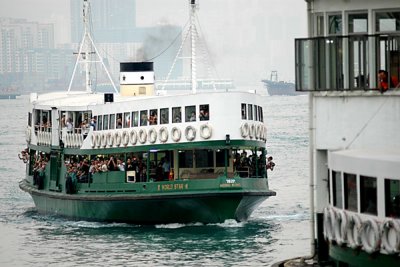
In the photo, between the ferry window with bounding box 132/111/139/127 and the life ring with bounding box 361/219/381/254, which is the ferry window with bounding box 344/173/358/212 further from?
the ferry window with bounding box 132/111/139/127

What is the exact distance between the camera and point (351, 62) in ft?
90.2

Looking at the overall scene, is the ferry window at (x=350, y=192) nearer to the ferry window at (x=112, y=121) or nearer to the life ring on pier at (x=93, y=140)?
the ferry window at (x=112, y=121)

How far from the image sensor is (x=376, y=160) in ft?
80.7

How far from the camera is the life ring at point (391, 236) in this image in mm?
24016

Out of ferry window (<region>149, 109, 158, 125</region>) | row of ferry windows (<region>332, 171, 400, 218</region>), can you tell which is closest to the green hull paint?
row of ferry windows (<region>332, 171, 400, 218</region>)

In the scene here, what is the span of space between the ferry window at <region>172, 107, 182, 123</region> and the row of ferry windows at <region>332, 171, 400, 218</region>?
84.3 feet

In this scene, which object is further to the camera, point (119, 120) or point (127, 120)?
point (119, 120)

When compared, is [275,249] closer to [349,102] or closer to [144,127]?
[144,127]

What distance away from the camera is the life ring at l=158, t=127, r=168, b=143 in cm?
5216

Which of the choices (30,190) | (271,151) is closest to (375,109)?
(30,190)

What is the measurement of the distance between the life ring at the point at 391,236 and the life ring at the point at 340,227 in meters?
1.21

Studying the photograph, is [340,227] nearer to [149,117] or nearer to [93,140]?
[149,117]

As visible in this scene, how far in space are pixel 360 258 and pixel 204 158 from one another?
27.6 metres

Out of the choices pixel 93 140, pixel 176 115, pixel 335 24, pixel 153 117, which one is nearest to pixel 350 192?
pixel 335 24
